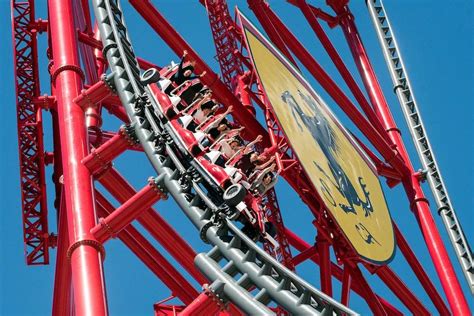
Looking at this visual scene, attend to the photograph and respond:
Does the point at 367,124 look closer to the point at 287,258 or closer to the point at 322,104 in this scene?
the point at 322,104

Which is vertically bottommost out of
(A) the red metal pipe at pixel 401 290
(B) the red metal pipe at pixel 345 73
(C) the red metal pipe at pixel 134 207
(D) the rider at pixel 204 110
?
(C) the red metal pipe at pixel 134 207

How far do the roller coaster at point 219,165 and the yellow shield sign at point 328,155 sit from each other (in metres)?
0.03

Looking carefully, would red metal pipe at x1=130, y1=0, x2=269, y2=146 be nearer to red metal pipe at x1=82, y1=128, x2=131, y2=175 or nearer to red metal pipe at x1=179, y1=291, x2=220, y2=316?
red metal pipe at x1=82, y1=128, x2=131, y2=175

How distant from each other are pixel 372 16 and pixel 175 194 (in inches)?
320

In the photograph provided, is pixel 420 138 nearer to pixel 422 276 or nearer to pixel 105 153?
pixel 422 276

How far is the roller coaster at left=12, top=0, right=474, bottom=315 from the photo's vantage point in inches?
433

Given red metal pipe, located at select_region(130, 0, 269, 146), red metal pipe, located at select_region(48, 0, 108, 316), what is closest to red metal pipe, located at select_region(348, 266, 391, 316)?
red metal pipe, located at select_region(130, 0, 269, 146)

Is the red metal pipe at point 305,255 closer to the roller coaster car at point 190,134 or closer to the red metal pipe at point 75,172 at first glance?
the roller coaster car at point 190,134

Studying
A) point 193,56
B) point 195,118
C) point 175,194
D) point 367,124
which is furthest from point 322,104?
point 175,194

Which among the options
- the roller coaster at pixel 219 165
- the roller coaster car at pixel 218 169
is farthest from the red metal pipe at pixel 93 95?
the roller coaster car at pixel 218 169

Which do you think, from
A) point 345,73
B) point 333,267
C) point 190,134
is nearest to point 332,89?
point 345,73

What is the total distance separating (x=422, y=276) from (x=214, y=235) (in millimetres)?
6123

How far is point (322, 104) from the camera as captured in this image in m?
16.8

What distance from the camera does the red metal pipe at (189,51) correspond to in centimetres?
1520
